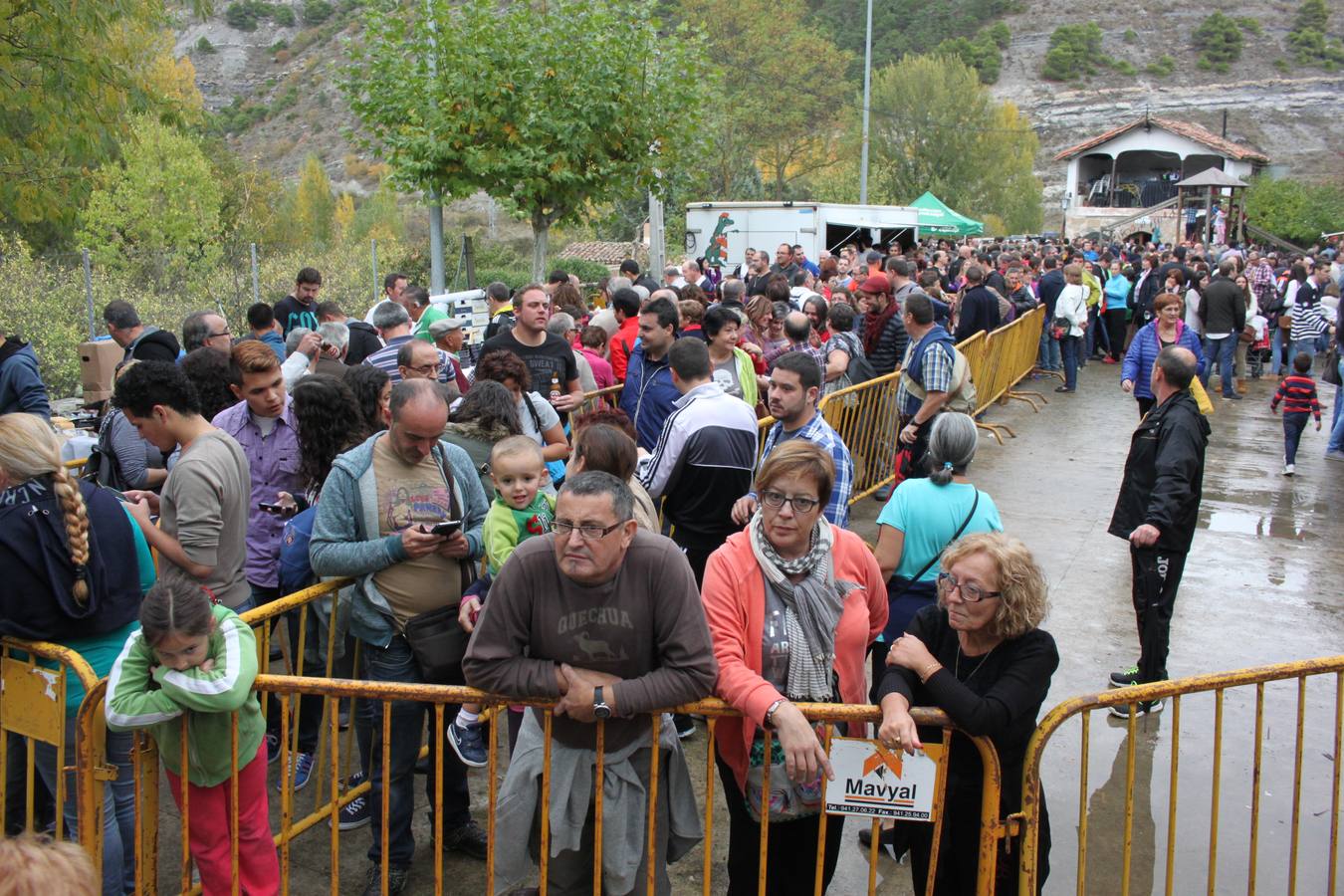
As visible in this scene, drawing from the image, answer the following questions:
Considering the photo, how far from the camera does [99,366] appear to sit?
879 cm

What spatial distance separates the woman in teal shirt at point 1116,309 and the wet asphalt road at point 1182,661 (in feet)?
17.1

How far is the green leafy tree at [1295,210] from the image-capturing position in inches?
1802

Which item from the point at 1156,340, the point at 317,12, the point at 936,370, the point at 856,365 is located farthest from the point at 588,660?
the point at 317,12

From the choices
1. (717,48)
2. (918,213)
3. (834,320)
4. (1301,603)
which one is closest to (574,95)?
(834,320)

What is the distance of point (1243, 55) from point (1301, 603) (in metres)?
118

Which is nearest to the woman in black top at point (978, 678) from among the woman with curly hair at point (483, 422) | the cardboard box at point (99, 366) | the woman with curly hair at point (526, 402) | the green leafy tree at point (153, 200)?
the woman with curly hair at point (483, 422)

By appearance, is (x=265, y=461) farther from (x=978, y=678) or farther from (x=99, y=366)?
(x=99, y=366)

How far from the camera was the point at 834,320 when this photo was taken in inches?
369

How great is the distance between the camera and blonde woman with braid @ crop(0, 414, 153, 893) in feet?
11.6

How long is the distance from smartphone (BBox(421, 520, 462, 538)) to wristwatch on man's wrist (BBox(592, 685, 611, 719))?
115 centimetres

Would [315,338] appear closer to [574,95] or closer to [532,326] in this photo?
[532,326]

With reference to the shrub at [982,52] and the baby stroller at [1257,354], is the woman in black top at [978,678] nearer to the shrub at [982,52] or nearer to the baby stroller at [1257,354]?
the baby stroller at [1257,354]

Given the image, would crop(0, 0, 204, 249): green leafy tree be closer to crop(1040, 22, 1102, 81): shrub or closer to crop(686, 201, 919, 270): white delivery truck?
crop(686, 201, 919, 270): white delivery truck

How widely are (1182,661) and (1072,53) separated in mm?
113759
